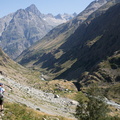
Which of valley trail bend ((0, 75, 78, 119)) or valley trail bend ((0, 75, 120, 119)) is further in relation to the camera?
valley trail bend ((0, 75, 78, 119))

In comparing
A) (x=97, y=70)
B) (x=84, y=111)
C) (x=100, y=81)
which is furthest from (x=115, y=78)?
(x=84, y=111)

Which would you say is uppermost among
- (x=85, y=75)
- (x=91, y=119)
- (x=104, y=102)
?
(x=85, y=75)

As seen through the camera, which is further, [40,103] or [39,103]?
[40,103]

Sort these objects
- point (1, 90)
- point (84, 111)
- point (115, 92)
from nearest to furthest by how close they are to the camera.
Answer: point (1, 90) → point (84, 111) → point (115, 92)

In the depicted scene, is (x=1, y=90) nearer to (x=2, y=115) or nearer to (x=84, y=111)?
(x=2, y=115)

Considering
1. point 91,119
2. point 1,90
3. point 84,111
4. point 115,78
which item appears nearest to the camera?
point 1,90

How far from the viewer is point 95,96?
3403cm

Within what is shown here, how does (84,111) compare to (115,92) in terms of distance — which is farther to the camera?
(115,92)

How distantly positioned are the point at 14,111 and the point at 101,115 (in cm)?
1429

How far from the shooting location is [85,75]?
178m

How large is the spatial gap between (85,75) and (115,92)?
160ft

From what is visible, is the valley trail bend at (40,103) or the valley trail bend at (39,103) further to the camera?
the valley trail bend at (39,103)

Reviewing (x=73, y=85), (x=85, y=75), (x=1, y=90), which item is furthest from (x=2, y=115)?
(x=85, y=75)

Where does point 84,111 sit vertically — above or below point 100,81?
below
